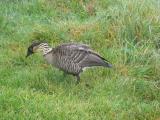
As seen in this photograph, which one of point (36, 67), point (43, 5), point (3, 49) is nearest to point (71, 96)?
point (36, 67)

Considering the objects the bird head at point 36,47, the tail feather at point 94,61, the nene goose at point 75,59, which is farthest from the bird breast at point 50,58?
the tail feather at point 94,61

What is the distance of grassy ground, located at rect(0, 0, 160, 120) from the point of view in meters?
7.07

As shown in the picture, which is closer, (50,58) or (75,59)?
(75,59)

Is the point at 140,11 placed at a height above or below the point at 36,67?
above

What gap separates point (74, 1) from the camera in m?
11.4

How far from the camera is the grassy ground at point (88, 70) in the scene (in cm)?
707

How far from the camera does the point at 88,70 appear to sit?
27.9ft

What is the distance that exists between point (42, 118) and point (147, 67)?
2294 mm

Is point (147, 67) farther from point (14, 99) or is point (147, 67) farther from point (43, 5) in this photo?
point (43, 5)

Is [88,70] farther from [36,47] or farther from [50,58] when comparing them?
[36,47]

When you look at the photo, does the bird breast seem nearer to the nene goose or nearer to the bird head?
the nene goose

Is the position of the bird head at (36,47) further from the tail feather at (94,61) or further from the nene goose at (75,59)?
the tail feather at (94,61)

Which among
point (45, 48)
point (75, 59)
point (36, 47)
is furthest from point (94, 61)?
point (36, 47)

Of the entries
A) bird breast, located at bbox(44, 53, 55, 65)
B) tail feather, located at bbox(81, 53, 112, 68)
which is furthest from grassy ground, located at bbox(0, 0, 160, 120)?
tail feather, located at bbox(81, 53, 112, 68)
